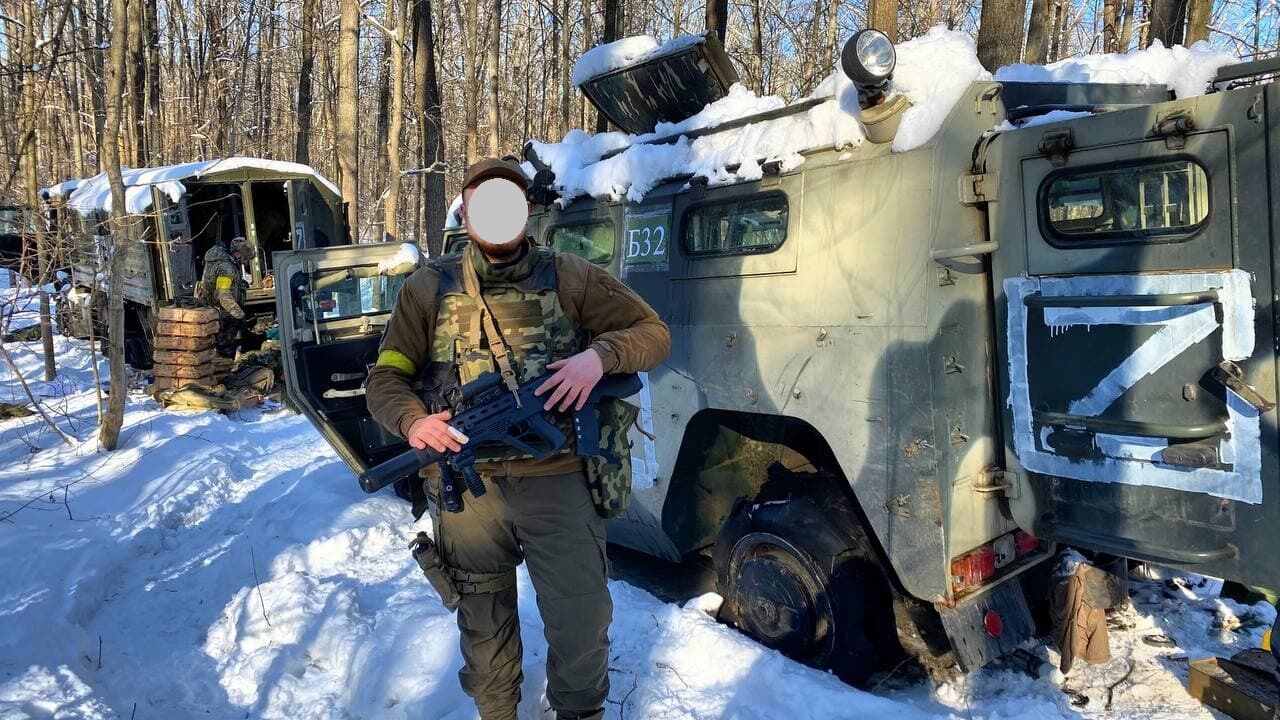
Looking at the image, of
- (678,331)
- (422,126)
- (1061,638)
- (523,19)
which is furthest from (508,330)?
(523,19)

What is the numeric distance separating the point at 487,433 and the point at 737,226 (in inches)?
69.4

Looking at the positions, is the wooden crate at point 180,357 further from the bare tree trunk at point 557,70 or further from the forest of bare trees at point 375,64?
the bare tree trunk at point 557,70

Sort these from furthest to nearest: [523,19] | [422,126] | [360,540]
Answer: [523,19]
[422,126]
[360,540]

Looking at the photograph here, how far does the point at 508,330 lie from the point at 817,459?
1817 mm

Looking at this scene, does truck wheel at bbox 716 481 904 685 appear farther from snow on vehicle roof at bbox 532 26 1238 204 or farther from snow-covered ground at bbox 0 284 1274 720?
snow on vehicle roof at bbox 532 26 1238 204

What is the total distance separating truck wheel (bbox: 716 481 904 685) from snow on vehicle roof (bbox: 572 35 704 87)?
2.50 m

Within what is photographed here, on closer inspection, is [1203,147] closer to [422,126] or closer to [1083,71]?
[1083,71]

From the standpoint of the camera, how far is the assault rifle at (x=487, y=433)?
7.17ft

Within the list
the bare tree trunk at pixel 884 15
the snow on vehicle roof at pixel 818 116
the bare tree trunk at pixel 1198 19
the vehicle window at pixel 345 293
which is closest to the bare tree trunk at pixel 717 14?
the bare tree trunk at pixel 884 15

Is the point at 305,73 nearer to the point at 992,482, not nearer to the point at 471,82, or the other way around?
the point at 471,82

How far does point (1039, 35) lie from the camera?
342 inches

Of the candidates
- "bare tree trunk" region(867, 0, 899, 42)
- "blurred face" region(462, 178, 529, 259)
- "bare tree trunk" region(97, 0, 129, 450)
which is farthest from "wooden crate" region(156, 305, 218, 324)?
"blurred face" region(462, 178, 529, 259)

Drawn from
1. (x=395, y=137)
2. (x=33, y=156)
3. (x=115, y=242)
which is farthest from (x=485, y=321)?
(x=395, y=137)

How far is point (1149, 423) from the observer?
2359mm
